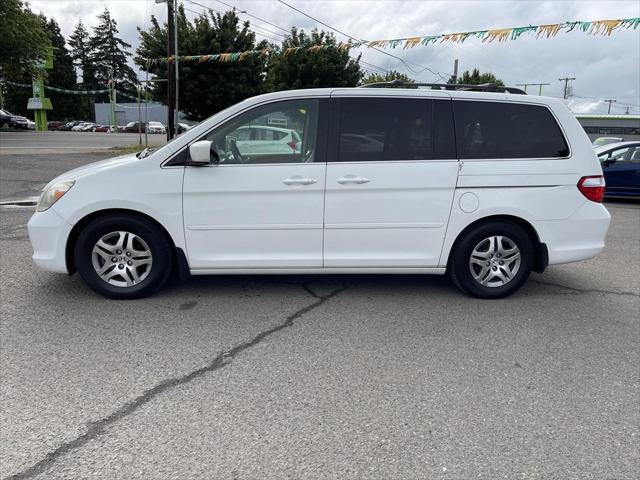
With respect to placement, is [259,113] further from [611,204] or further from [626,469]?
[611,204]

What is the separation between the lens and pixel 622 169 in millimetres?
12102

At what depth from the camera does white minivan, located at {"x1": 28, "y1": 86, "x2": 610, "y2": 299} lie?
4.32 meters

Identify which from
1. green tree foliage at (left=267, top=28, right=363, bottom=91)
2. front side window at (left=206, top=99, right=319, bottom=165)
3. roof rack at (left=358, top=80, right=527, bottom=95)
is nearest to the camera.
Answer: front side window at (left=206, top=99, right=319, bottom=165)

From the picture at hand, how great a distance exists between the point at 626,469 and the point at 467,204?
253 cm

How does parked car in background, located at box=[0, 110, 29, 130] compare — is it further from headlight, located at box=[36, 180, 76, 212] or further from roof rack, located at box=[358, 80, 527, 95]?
roof rack, located at box=[358, 80, 527, 95]

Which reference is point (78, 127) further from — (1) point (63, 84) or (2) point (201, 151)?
(2) point (201, 151)

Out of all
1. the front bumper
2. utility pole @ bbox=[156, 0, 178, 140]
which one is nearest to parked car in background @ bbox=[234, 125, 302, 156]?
the front bumper

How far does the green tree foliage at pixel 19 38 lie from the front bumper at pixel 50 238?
3054 centimetres

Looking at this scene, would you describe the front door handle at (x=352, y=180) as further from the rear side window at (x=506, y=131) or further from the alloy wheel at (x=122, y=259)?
the alloy wheel at (x=122, y=259)

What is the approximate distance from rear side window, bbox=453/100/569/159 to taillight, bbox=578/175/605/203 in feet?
0.99

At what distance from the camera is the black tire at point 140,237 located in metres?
4.32

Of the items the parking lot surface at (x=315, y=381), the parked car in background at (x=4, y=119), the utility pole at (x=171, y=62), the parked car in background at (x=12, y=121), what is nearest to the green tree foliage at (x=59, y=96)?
the parked car in background at (x=12, y=121)

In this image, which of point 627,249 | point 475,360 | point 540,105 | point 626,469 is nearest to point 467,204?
point 540,105

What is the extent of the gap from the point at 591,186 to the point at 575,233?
45cm
